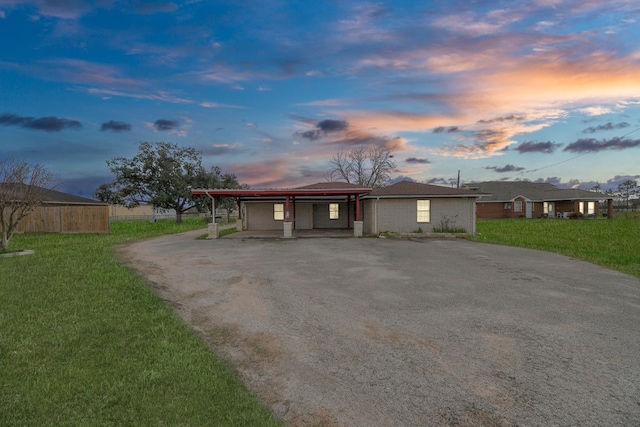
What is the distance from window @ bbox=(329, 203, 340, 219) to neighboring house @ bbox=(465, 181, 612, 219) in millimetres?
23966

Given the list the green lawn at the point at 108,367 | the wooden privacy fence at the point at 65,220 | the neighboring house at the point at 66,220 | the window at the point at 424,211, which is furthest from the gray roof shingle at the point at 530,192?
the green lawn at the point at 108,367

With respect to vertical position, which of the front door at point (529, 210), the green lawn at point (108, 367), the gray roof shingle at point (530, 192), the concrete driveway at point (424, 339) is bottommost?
the concrete driveway at point (424, 339)

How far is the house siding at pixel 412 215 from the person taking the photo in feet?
71.6

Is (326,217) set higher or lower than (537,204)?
lower

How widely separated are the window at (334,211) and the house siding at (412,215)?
16.6 ft

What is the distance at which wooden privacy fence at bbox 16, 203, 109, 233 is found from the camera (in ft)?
76.6

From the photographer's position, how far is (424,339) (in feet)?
16.8

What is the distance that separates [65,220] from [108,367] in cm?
2444

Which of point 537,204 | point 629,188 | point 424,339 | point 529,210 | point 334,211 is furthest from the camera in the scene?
point 629,188

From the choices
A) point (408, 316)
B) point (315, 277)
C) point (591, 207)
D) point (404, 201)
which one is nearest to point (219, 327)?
point (408, 316)

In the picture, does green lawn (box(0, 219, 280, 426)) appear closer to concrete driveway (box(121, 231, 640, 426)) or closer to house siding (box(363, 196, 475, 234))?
concrete driveway (box(121, 231, 640, 426))

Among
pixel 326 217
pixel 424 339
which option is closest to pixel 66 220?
pixel 326 217

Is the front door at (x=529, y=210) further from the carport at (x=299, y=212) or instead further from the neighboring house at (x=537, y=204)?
the carport at (x=299, y=212)

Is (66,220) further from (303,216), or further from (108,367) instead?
(108,367)
